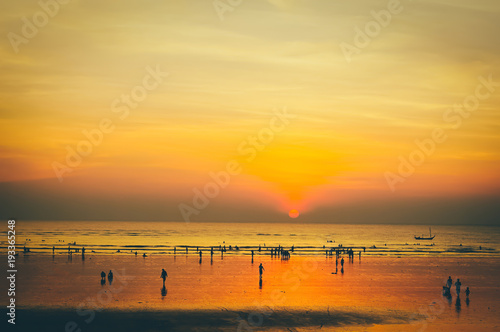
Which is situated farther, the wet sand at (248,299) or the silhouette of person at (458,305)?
the silhouette of person at (458,305)

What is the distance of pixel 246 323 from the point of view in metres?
34.0

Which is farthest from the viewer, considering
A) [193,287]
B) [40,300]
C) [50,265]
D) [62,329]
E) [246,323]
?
[50,265]

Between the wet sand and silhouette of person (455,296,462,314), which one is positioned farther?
silhouette of person (455,296,462,314)

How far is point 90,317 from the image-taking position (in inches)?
1372

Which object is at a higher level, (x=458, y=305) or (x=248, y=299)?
(x=248, y=299)

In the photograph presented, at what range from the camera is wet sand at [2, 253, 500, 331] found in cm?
3425

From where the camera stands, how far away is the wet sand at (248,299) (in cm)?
3425

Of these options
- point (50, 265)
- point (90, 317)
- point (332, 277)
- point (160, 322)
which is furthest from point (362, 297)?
point (50, 265)

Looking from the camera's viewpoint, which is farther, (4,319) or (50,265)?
(50,265)

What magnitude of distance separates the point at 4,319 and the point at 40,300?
7.11 metres

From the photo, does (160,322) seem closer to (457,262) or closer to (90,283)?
(90,283)

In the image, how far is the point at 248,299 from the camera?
42719 millimetres

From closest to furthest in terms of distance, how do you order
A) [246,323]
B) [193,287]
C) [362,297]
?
[246,323], [362,297], [193,287]

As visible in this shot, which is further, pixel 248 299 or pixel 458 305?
Result: pixel 248 299
